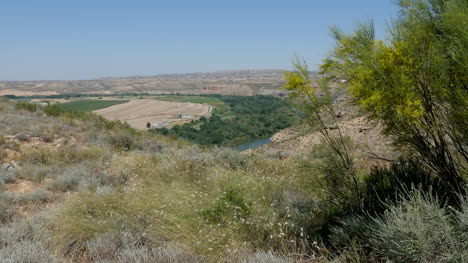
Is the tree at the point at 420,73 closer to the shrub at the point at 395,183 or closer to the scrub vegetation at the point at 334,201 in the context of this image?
the scrub vegetation at the point at 334,201

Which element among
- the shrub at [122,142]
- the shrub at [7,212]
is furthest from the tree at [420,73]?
the shrub at [122,142]

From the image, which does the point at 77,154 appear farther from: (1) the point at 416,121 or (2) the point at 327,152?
(1) the point at 416,121

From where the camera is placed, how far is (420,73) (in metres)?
3.16

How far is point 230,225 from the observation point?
3854 millimetres

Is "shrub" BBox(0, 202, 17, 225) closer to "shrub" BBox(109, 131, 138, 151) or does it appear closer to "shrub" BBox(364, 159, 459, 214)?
"shrub" BBox(364, 159, 459, 214)

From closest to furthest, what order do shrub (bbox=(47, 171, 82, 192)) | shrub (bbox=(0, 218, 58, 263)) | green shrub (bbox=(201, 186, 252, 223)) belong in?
shrub (bbox=(0, 218, 58, 263)) < green shrub (bbox=(201, 186, 252, 223)) < shrub (bbox=(47, 171, 82, 192))

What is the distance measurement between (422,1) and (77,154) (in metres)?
8.35

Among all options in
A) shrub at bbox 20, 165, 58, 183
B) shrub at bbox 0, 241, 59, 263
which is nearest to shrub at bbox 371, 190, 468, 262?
shrub at bbox 0, 241, 59, 263

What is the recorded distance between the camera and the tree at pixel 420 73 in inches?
118

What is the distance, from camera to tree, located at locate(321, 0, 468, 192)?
9.87 feet

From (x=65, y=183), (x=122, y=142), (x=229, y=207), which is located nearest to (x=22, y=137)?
(x=122, y=142)

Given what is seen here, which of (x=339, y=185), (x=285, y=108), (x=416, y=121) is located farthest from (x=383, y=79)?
(x=339, y=185)

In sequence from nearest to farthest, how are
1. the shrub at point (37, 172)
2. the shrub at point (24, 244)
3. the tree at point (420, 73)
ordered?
the tree at point (420, 73) → the shrub at point (24, 244) → the shrub at point (37, 172)

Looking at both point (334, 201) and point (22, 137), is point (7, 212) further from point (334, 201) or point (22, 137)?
point (22, 137)
